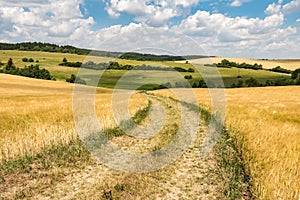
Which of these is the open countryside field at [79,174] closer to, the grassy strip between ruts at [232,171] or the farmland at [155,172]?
the farmland at [155,172]

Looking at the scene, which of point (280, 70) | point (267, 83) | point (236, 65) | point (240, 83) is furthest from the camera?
point (236, 65)

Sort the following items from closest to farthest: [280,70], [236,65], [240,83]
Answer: [240,83] → [280,70] → [236,65]

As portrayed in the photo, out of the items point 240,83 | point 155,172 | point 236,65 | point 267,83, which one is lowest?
point 240,83

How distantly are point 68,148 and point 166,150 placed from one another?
12.6 ft

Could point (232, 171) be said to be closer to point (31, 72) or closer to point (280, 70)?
point (31, 72)

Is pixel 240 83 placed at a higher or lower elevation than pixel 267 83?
lower

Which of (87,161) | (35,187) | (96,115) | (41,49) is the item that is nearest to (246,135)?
(87,161)

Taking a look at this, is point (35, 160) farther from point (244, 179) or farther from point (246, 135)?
point (246, 135)

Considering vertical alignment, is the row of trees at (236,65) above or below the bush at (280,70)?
above

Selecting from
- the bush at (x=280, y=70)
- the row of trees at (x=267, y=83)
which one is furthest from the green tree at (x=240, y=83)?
the bush at (x=280, y=70)

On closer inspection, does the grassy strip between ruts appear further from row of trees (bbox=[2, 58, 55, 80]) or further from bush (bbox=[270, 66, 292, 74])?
bush (bbox=[270, 66, 292, 74])

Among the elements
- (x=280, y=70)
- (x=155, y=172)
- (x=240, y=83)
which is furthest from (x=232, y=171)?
(x=280, y=70)

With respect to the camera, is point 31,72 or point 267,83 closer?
point 267,83

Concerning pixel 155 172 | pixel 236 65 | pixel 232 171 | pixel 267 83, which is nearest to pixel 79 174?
pixel 155 172
